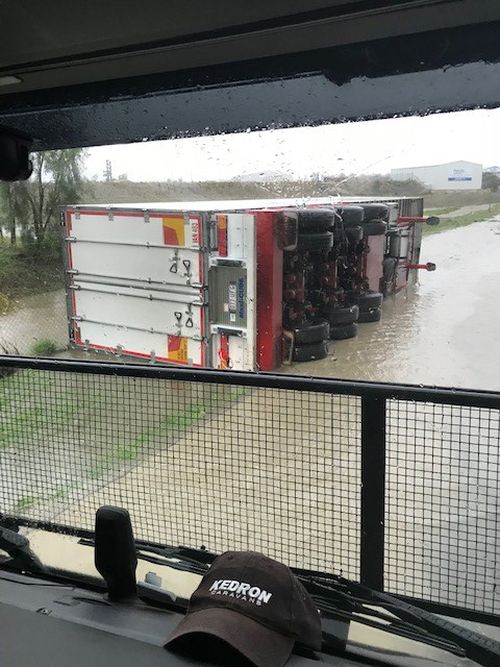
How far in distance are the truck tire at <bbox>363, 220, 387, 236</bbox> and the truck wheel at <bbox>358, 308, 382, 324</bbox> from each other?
1.38 feet

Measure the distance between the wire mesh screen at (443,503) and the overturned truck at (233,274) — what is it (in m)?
0.94

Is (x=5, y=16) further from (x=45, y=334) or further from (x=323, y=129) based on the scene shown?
(x=45, y=334)

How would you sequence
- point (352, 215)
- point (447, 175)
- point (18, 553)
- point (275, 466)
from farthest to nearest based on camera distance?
point (352, 215) < point (275, 466) < point (18, 553) < point (447, 175)

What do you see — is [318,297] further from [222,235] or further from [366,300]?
[222,235]

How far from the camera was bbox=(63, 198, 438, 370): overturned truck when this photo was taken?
3.11m

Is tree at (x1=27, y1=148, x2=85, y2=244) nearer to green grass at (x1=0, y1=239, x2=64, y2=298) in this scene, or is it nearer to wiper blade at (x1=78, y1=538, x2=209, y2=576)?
green grass at (x1=0, y1=239, x2=64, y2=298)

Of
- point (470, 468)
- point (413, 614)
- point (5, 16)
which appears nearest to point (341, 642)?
point (413, 614)

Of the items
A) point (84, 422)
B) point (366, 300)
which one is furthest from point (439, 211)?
point (84, 422)

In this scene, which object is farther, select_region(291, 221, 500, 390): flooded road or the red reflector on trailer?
the red reflector on trailer

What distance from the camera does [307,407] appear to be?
207cm

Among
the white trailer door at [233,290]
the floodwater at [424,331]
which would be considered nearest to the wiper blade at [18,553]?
the floodwater at [424,331]

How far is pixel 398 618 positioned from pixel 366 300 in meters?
1.91

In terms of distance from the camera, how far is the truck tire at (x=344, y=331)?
10.5ft

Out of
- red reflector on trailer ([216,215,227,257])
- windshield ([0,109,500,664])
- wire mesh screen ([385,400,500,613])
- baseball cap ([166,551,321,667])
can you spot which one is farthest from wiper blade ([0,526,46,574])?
red reflector on trailer ([216,215,227,257])
